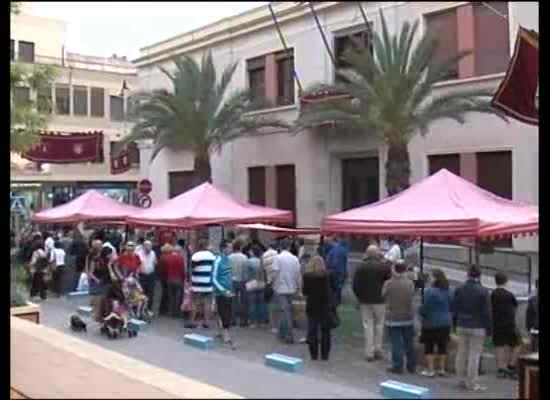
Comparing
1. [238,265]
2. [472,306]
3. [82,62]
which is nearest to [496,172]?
[472,306]

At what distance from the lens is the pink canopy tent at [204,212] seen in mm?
3418

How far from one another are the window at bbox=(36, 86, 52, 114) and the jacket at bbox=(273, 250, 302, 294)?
1166 millimetres

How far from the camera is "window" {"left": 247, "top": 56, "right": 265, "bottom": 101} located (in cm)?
444

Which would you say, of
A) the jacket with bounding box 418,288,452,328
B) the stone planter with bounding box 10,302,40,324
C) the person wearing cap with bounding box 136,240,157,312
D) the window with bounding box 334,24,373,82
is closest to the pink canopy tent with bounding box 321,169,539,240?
the jacket with bounding box 418,288,452,328

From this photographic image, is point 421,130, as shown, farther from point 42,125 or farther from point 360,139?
point 42,125

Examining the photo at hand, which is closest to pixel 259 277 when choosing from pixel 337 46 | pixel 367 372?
pixel 367 372

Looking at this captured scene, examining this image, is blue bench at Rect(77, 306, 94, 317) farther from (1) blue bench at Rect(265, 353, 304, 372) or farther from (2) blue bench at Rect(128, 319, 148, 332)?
(1) blue bench at Rect(265, 353, 304, 372)

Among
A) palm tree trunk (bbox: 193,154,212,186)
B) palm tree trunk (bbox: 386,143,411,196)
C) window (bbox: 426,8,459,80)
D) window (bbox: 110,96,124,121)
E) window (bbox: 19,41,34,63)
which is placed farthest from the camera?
window (bbox: 426,8,459,80)

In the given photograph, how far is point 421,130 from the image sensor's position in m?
4.92

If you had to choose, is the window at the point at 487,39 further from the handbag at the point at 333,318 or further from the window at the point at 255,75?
the handbag at the point at 333,318

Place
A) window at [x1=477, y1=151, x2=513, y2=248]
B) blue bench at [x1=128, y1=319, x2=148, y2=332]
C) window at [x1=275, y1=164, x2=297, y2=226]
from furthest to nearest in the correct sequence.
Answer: window at [x1=275, y1=164, x2=297, y2=226] < window at [x1=477, y1=151, x2=513, y2=248] < blue bench at [x1=128, y1=319, x2=148, y2=332]

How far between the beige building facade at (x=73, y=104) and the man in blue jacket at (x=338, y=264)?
1.20 meters

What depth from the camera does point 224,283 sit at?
116 inches

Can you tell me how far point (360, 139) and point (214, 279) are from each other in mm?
2137
